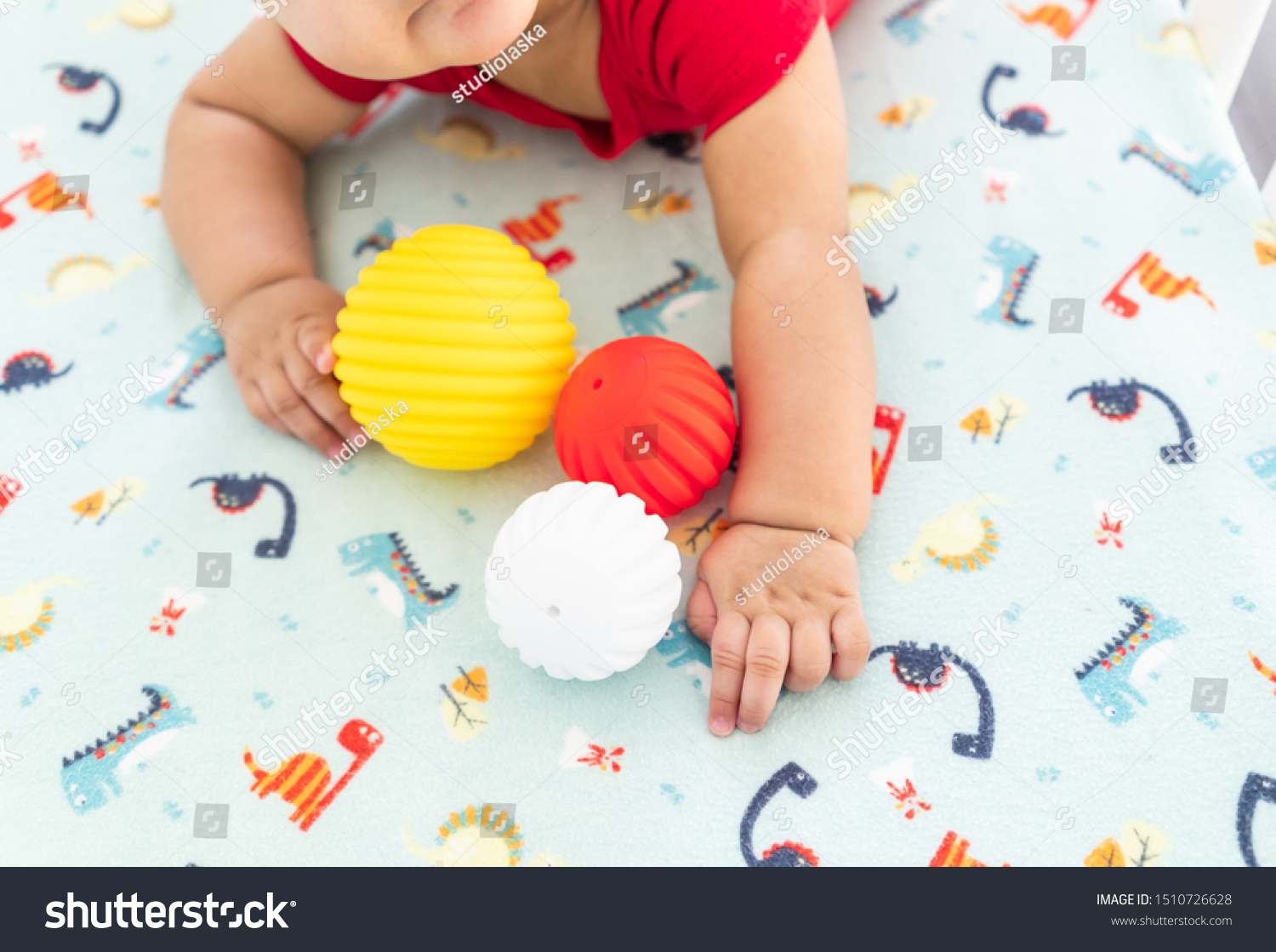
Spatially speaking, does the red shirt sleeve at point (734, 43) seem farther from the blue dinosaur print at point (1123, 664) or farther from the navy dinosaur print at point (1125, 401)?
the blue dinosaur print at point (1123, 664)

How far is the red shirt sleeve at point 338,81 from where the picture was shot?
808 mm

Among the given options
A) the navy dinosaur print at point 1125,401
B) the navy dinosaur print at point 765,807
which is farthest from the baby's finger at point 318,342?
the navy dinosaur print at point 1125,401

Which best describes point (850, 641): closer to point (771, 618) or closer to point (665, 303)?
point (771, 618)

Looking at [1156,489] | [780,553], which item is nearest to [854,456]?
[780,553]

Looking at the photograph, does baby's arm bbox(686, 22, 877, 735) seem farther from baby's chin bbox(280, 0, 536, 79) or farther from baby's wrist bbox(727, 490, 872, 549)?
baby's chin bbox(280, 0, 536, 79)

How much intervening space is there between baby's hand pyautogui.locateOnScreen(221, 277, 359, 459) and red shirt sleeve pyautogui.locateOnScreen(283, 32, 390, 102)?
0.60 feet

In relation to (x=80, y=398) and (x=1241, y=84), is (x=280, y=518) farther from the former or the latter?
(x=1241, y=84)

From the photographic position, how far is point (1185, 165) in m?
0.80

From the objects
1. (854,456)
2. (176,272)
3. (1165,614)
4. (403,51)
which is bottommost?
(1165,614)

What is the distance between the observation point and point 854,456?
65cm

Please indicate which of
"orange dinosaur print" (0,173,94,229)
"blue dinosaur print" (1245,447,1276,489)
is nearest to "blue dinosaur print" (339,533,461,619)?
"orange dinosaur print" (0,173,94,229)

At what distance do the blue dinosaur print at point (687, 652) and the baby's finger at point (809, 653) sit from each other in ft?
0.19

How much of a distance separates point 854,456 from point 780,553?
9 cm

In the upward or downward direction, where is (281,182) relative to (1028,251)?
upward
